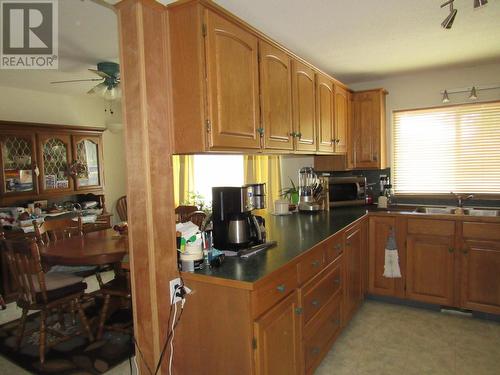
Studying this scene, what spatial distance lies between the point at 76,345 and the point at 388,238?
2868mm

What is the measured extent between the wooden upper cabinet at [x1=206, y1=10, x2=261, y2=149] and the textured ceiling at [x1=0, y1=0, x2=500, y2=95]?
35 cm

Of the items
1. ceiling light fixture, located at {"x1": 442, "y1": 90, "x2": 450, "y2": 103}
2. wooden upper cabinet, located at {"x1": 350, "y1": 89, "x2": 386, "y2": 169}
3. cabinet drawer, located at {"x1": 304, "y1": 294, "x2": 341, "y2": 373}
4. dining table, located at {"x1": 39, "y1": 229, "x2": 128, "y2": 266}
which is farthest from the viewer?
wooden upper cabinet, located at {"x1": 350, "y1": 89, "x2": 386, "y2": 169}

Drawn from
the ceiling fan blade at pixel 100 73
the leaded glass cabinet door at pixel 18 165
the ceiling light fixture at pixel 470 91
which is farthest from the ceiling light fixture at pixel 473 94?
the leaded glass cabinet door at pixel 18 165

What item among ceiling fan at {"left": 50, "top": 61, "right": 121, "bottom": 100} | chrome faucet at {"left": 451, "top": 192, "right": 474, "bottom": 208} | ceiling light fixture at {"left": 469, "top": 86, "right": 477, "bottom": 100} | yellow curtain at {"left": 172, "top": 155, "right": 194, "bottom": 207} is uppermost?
ceiling fan at {"left": 50, "top": 61, "right": 121, "bottom": 100}

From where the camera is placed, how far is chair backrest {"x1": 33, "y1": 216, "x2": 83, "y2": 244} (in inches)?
127

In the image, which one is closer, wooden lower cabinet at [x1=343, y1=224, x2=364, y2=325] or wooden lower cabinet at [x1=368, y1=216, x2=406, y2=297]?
wooden lower cabinet at [x1=343, y1=224, x2=364, y2=325]

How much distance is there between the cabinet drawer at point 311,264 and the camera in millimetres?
1890

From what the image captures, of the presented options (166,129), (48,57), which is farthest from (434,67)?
(48,57)

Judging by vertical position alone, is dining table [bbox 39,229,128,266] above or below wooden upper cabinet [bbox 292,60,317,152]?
below

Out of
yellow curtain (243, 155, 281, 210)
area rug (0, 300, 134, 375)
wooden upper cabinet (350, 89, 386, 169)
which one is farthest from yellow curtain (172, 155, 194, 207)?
wooden upper cabinet (350, 89, 386, 169)

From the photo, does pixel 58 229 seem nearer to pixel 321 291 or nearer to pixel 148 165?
pixel 148 165

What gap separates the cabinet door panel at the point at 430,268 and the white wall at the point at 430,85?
120cm

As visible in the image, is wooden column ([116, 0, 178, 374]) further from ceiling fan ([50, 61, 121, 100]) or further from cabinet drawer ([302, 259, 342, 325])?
ceiling fan ([50, 61, 121, 100])

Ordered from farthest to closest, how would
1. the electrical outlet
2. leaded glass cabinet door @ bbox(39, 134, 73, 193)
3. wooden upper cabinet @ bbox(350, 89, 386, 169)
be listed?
leaded glass cabinet door @ bbox(39, 134, 73, 193) → wooden upper cabinet @ bbox(350, 89, 386, 169) → the electrical outlet
